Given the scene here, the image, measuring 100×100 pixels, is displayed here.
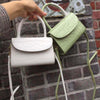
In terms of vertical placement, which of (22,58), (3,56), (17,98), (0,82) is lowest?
(17,98)

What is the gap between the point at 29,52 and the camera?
0.86 meters

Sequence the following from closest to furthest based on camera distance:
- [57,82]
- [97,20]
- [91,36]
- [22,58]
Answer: [22,58] → [57,82] → [91,36] → [97,20]

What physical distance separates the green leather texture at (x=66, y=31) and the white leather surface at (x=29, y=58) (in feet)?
0.41

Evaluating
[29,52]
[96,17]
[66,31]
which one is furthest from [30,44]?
[96,17]

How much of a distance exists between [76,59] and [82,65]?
0.21 ft

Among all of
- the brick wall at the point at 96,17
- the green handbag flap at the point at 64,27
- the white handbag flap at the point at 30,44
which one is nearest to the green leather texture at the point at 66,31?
the green handbag flap at the point at 64,27

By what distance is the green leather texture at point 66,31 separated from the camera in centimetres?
98

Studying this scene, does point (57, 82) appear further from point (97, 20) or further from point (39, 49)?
point (97, 20)

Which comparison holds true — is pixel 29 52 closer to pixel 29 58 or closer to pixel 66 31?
pixel 29 58

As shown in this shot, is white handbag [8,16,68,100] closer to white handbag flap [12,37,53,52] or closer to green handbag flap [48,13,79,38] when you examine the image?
white handbag flap [12,37,53,52]

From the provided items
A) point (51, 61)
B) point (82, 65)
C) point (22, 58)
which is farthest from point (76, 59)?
point (22, 58)

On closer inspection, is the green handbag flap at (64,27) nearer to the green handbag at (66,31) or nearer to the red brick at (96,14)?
the green handbag at (66,31)

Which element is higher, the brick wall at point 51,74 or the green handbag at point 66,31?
the green handbag at point 66,31

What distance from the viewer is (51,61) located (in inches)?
35.3
